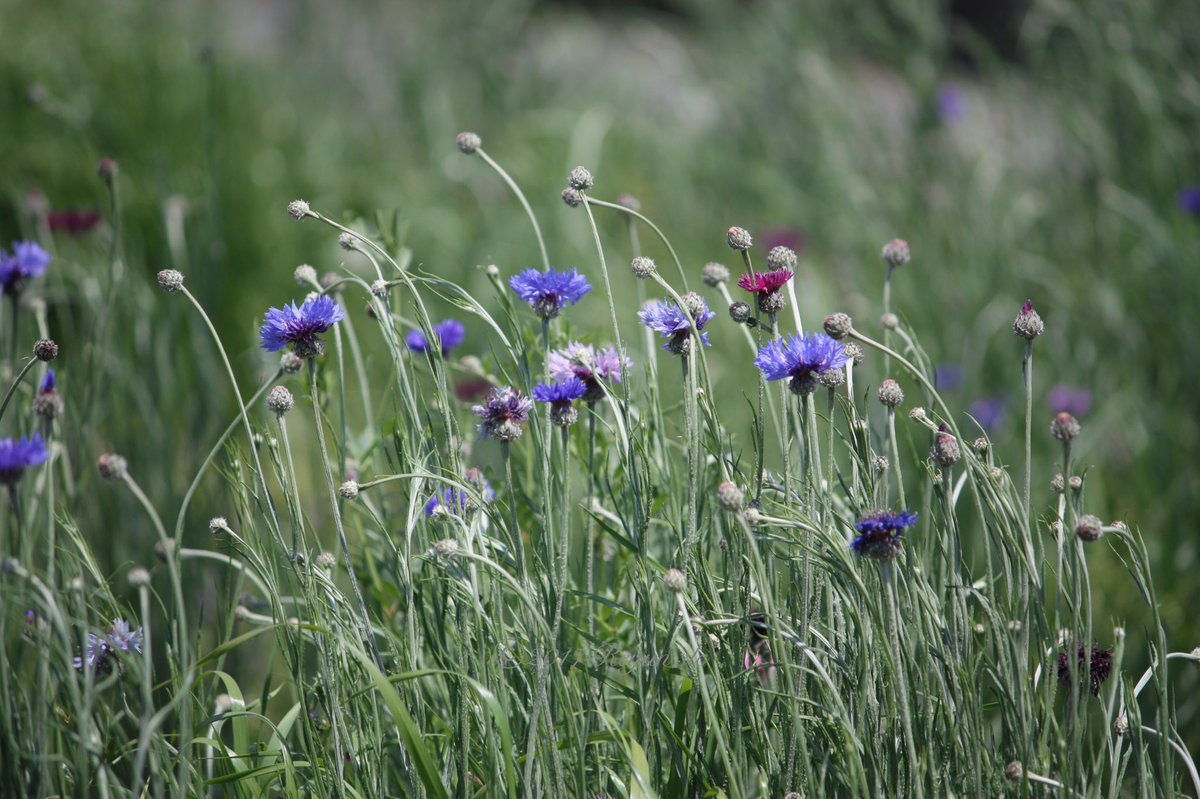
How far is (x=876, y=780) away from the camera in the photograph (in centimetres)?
99

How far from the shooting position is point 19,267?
4.31 feet

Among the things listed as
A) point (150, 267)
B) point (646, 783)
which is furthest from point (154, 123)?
point (646, 783)

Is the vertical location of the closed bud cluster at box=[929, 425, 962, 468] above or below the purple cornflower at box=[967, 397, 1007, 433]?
below

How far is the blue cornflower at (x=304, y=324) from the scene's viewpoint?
103cm

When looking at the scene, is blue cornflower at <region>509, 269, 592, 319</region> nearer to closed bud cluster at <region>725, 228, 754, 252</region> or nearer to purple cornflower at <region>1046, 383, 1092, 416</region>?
closed bud cluster at <region>725, 228, 754, 252</region>

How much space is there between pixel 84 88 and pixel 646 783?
3114 mm

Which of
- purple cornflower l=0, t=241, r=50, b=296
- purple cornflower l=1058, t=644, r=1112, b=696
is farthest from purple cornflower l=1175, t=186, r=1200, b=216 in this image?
purple cornflower l=0, t=241, r=50, b=296

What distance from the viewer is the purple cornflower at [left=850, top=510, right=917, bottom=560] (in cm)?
92

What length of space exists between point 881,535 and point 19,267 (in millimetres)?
1135

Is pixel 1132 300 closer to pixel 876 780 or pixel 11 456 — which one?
pixel 876 780

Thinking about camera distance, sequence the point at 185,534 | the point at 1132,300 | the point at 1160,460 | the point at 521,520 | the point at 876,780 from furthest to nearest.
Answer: the point at 1132,300, the point at 1160,460, the point at 185,534, the point at 521,520, the point at 876,780

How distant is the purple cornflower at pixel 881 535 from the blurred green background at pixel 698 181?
1139 millimetres

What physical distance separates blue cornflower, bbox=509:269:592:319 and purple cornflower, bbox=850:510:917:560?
1.33ft

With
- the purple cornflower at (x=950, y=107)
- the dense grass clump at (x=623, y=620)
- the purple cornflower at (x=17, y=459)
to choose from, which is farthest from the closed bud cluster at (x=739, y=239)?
the purple cornflower at (x=950, y=107)
